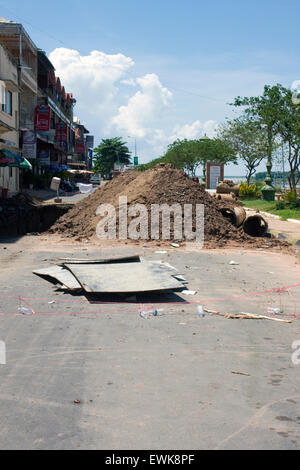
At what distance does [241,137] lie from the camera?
47719 mm

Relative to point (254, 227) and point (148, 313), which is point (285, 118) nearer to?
point (254, 227)

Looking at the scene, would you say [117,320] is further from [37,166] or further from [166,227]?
[37,166]

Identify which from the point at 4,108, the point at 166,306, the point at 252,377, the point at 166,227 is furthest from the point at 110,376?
the point at 4,108

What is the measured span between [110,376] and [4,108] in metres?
28.7

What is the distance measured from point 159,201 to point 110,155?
98.7 metres

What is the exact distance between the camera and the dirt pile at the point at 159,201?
53.1ft

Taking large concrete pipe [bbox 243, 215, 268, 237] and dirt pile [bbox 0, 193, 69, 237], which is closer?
large concrete pipe [bbox 243, 215, 268, 237]

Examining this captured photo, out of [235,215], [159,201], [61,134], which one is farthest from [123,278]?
[61,134]

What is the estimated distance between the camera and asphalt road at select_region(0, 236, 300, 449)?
3.74 meters

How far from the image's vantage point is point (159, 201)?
56.6ft

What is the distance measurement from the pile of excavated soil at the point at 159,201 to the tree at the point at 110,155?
94.0m

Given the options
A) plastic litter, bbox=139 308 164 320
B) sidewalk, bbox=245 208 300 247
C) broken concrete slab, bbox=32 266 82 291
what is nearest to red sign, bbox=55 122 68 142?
sidewalk, bbox=245 208 300 247

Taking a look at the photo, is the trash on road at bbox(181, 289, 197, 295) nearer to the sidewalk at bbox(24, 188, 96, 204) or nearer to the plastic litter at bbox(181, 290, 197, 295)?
the plastic litter at bbox(181, 290, 197, 295)
